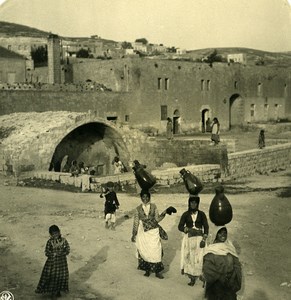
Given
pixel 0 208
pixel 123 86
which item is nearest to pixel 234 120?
pixel 123 86

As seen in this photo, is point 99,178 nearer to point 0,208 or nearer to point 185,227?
point 0,208

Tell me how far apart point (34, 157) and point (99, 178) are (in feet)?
10.9

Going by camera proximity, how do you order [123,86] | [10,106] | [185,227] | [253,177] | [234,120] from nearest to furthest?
[185,227] → [253,177] → [10,106] → [123,86] → [234,120]

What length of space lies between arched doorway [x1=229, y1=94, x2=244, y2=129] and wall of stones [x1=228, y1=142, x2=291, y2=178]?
18146mm

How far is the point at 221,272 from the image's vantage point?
14.8 feet

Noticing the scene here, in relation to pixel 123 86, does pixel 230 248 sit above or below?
below

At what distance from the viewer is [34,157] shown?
56.2ft

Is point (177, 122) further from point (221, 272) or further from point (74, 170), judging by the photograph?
point (221, 272)

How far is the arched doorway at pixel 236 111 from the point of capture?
138 ft

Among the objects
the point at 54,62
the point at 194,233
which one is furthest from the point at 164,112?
the point at 194,233

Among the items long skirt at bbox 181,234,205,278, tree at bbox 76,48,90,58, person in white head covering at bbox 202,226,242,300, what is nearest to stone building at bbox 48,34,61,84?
long skirt at bbox 181,234,205,278

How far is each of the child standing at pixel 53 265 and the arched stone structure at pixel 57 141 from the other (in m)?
11.1

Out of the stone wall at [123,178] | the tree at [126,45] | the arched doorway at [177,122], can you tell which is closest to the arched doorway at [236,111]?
the arched doorway at [177,122]

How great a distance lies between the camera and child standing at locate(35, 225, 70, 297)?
239 inches
